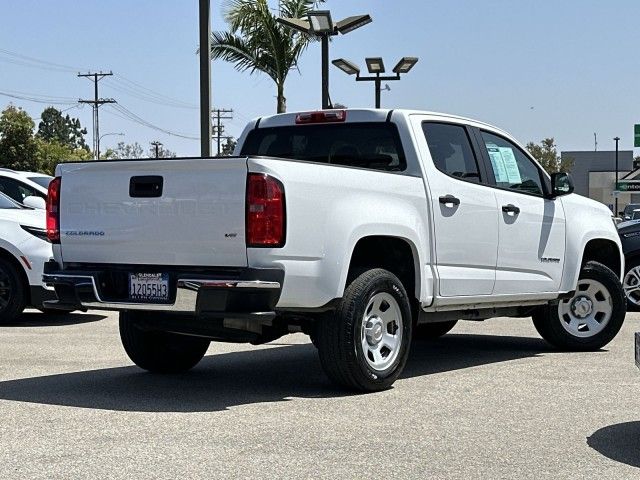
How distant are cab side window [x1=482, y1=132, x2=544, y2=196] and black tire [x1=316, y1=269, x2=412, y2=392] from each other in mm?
→ 2061

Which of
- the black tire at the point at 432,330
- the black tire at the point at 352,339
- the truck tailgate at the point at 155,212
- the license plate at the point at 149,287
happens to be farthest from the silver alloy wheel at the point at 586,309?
the license plate at the point at 149,287

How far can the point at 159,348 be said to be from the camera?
27.6ft

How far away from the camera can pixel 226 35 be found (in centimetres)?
2300

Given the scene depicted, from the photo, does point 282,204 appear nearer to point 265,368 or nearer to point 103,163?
point 103,163

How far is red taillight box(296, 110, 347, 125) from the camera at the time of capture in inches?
338

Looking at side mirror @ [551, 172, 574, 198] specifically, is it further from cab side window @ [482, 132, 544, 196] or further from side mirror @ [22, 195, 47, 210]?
side mirror @ [22, 195, 47, 210]

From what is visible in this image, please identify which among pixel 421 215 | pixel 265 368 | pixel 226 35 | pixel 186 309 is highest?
pixel 226 35

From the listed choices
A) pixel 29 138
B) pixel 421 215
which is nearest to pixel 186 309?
pixel 421 215

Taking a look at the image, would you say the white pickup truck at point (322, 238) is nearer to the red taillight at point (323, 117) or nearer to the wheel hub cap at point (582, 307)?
the red taillight at point (323, 117)

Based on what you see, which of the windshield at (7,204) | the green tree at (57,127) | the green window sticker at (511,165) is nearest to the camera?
the green window sticker at (511,165)

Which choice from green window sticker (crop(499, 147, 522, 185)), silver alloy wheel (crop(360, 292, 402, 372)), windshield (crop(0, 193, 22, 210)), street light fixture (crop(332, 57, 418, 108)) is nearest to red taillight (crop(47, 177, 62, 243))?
silver alloy wheel (crop(360, 292, 402, 372))

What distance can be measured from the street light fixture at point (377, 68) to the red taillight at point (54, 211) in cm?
1561

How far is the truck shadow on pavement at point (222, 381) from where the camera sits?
716cm

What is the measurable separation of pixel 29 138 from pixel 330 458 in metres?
70.1
